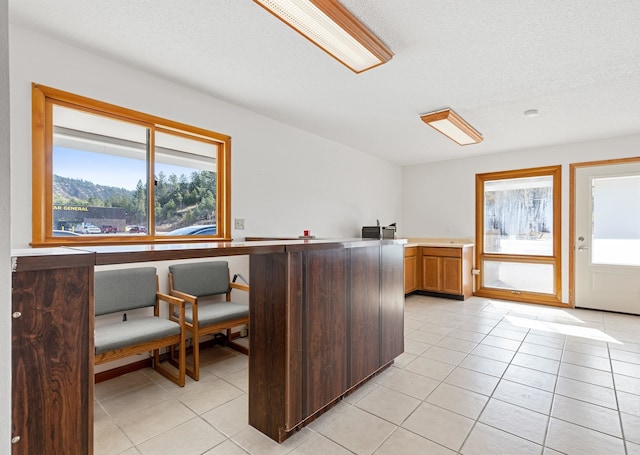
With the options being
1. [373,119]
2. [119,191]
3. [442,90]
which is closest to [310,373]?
[119,191]

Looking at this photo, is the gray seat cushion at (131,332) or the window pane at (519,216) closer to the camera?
the gray seat cushion at (131,332)

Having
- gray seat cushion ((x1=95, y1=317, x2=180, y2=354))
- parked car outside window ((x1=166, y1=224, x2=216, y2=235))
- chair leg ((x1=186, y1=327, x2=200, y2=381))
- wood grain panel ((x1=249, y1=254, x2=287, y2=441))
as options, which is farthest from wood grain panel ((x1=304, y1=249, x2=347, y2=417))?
parked car outside window ((x1=166, y1=224, x2=216, y2=235))

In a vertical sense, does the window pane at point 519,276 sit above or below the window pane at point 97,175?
below

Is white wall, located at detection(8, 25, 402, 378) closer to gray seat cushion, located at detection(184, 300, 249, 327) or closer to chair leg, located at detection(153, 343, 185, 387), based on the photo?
gray seat cushion, located at detection(184, 300, 249, 327)

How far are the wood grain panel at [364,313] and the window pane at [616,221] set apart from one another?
3.98 m

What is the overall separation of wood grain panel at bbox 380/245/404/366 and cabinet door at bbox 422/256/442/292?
2.75 metres

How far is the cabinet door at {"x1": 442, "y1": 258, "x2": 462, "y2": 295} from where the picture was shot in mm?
5043

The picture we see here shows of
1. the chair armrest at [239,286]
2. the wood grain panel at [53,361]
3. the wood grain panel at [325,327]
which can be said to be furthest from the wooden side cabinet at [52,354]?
the chair armrest at [239,286]

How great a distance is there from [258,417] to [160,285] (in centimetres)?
158

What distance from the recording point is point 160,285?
9.27 feet

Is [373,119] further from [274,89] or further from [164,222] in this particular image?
[164,222]

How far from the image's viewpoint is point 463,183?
5.61 m

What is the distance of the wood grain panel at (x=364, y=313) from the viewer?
2191 millimetres

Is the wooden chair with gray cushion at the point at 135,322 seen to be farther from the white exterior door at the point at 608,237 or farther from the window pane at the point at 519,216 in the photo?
the white exterior door at the point at 608,237
